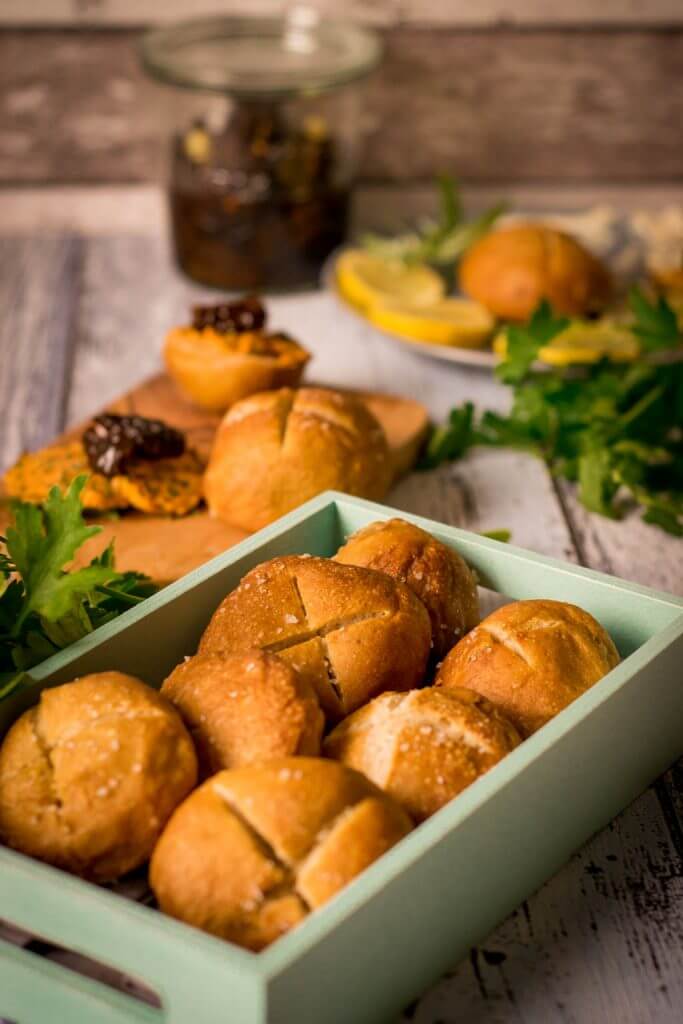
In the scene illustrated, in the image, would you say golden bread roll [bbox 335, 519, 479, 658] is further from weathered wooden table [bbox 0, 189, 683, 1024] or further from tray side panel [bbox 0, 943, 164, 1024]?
tray side panel [bbox 0, 943, 164, 1024]

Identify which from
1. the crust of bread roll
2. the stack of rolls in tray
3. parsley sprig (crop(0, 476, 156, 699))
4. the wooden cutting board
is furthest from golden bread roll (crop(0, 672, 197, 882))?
the crust of bread roll

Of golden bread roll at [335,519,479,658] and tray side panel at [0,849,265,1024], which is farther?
golden bread roll at [335,519,479,658]

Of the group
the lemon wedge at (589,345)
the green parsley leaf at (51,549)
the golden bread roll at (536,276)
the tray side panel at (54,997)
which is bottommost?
the lemon wedge at (589,345)

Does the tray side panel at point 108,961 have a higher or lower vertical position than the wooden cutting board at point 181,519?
higher

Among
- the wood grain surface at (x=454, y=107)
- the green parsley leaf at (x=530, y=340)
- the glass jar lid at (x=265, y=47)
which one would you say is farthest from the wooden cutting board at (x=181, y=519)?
the wood grain surface at (x=454, y=107)

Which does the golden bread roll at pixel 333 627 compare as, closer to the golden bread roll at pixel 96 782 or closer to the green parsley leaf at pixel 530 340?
the golden bread roll at pixel 96 782

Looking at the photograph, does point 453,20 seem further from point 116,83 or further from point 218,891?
point 218,891

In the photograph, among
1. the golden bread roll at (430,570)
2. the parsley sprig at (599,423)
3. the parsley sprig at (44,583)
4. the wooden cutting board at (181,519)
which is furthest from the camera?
the parsley sprig at (599,423)
